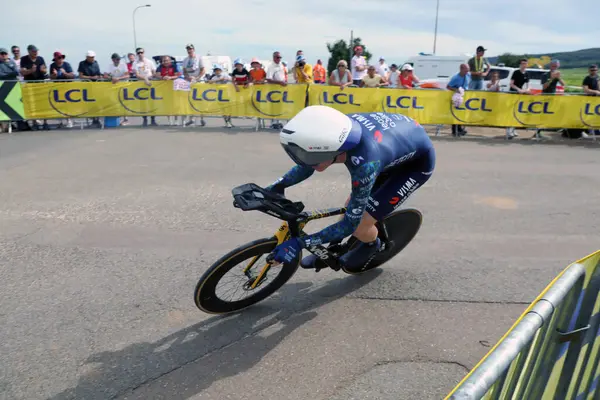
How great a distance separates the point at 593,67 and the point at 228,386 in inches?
509

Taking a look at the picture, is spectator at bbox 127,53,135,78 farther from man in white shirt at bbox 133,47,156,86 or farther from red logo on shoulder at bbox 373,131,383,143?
red logo on shoulder at bbox 373,131,383,143

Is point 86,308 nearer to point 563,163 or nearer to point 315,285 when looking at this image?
point 315,285

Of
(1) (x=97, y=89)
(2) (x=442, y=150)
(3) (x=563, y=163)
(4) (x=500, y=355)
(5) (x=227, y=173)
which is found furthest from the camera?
(1) (x=97, y=89)

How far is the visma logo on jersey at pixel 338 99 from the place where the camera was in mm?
12773

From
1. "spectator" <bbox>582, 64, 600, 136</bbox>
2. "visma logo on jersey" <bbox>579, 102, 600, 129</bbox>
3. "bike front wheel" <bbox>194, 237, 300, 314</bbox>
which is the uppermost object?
"spectator" <bbox>582, 64, 600, 136</bbox>

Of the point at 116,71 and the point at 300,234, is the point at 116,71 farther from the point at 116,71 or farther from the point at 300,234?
the point at 300,234

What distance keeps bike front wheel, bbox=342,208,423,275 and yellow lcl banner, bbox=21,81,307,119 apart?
884 centimetres

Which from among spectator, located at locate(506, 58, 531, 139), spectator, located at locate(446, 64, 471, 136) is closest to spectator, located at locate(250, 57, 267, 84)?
spectator, located at locate(446, 64, 471, 136)

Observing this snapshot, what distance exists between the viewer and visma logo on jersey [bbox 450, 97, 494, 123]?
12.5 meters

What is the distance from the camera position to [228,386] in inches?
118

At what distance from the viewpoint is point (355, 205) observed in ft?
10.9

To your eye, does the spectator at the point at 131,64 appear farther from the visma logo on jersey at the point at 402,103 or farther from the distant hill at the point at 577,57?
the distant hill at the point at 577,57

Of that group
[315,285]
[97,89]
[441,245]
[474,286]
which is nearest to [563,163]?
[441,245]

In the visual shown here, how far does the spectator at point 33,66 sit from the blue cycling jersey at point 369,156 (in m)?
11.9
